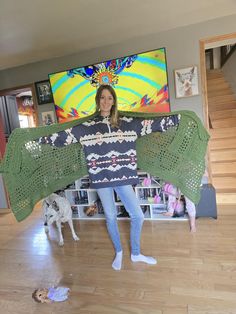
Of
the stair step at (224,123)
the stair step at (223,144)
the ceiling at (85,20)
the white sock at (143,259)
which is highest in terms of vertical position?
the ceiling at (85,20)

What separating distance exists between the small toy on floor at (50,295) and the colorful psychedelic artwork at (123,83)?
6.43ft

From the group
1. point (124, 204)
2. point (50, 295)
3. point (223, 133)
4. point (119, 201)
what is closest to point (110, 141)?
point (124, 204)

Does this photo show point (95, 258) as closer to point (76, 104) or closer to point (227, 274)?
point (227, 274)

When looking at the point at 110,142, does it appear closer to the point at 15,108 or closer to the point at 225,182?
the point at 225,182

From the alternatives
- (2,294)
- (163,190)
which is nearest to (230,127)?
(163,190)

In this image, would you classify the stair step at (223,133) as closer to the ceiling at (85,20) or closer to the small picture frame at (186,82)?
the small picture frame at (186,82)

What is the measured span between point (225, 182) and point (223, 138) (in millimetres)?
777

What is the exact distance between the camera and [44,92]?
3064 mm

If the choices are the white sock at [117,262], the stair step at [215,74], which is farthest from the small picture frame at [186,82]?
the stair step at [215,74]

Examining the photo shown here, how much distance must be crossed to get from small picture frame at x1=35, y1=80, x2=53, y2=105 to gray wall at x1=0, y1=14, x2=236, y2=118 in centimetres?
23

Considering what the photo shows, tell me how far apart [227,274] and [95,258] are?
993 mm

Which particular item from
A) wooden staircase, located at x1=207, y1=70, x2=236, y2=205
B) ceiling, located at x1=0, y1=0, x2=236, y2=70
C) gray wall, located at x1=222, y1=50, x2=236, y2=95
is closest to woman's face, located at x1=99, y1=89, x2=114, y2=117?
ceiling, located at x1=0, y1=0, x2=236, y2=70

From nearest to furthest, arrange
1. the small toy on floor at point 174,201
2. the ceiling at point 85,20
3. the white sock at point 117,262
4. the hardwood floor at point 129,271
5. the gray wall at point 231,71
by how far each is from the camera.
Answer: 1. the hardwood floor at point 129,271
2. the white sock at point 117,262
3. the ceiling at point 85,20
4. the small toy on floor at point 174,201
5. the gray wall at point 231,71

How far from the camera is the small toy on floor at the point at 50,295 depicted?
1401 mm
